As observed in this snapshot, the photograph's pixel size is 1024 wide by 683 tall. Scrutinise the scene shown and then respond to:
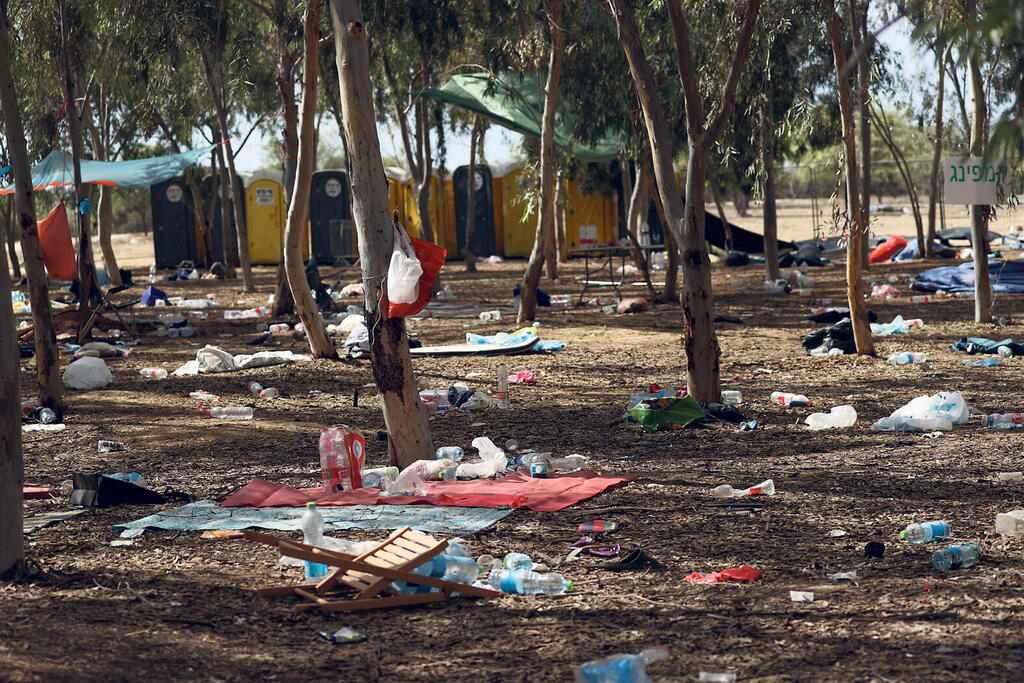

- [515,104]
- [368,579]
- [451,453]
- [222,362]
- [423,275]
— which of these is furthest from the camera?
[515,104]

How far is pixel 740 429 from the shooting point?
7.69 metres

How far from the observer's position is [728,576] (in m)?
4.50

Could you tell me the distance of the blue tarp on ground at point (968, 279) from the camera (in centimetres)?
1576

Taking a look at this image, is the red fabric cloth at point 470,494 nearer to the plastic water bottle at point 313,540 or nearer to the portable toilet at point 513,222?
the plastic water bottle at point 313,540

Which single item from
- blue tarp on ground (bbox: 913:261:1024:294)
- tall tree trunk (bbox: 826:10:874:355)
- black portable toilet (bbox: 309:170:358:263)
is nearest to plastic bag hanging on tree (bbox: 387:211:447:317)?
tall tree trunk (bbox: 826:10:874:355)

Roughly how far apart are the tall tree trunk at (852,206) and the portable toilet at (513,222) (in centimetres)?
1936

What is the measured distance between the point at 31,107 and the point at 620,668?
20267mm

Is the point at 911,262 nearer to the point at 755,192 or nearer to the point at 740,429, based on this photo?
the point at 755,192

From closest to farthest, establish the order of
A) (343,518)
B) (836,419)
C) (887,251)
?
(343,518)
(836,419)
(887,251)

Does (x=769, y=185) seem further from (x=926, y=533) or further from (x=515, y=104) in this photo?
(x=926, y=533)

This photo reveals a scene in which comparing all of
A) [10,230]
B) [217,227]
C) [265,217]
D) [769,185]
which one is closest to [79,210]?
[10,230]

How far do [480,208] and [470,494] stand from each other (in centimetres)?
2448

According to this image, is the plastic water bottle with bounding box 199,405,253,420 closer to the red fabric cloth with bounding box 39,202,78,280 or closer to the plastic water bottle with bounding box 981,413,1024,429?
the red fabric cloth with bounding box 39,202,78,280

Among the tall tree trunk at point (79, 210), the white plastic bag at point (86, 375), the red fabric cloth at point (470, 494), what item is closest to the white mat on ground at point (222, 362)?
the white plastic bag at point (86, 375)
